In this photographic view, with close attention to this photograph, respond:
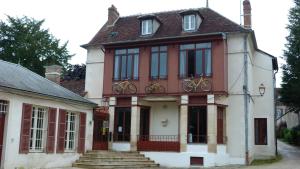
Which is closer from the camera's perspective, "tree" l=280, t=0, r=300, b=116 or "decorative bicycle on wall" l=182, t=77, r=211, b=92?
"decorative bicycle on wall" l=182, t=77, r=211, b=92

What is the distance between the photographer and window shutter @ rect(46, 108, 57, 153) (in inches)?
737

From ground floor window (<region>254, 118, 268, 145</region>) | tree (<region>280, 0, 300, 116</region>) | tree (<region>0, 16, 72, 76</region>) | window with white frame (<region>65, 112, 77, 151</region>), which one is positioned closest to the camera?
window with white frame (<region>65, 112, 77, 151</region>)

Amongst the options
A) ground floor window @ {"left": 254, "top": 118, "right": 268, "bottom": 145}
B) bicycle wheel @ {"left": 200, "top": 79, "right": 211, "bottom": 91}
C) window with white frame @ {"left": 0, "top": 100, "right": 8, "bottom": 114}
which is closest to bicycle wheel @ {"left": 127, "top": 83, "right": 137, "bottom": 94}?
bicycle wheel @ {"left": 200, "top": 79, "right": 211, "bottom": 91}

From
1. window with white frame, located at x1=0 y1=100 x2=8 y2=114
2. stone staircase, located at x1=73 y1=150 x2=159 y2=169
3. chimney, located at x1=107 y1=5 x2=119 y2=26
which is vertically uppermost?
chimney, located at x1=107 y1=5 x2=119 y2=26

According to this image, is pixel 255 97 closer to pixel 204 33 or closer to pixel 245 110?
pixel 245 110

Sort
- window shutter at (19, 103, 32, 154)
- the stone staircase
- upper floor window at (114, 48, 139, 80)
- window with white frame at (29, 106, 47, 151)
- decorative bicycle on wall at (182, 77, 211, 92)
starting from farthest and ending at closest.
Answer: upper floor window at (114, 48, 139, 80) < decorative bicycle on wall at (182, 77, 211, 92) < the stone staircase < window with white frame at (29, 106, 47, 151) < window shutter at (19, 103, 32, 154)

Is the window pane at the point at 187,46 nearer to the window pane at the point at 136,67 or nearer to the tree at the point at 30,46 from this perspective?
the window pane at the point at 136,67

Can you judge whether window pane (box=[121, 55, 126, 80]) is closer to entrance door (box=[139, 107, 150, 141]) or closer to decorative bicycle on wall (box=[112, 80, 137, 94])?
decorative bicycle on wall (box=[112, 80, 137, 94])

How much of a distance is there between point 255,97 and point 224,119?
14.2ft

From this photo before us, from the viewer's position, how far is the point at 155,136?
24188mm

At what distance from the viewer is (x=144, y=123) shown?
80.2ft

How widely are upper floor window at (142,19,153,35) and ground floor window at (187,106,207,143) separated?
18.1 ft

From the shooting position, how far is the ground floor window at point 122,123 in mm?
23969

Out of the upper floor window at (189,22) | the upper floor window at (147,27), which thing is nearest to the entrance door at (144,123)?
the upper floor window at (147,27)
